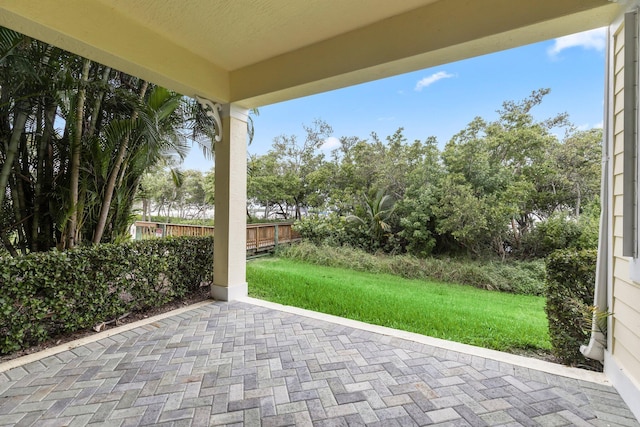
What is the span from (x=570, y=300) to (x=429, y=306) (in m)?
2.39

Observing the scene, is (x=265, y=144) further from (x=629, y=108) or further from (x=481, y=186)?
(x=629, y=108)

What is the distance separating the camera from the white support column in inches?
156

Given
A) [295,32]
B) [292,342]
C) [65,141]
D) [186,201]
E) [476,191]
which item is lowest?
[292,342]

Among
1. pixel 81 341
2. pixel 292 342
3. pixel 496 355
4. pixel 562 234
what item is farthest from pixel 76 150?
pixel 562 234

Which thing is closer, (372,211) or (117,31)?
(117,31)

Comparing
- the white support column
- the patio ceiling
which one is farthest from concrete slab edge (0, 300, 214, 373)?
the patio ceiling

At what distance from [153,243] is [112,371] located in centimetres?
173

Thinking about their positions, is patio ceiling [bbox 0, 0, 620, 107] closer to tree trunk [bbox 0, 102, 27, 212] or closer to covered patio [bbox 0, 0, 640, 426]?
covered patio [bbox 0, 0, 640, 426]

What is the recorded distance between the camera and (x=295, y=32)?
2.91 metres

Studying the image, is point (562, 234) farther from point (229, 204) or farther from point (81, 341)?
point (81, 341)

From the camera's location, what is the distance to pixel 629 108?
1.86m

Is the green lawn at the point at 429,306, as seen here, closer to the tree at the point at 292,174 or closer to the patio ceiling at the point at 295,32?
the patio ceiling at the point at 295,32

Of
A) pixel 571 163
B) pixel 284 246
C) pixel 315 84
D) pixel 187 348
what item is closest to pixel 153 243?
pixel 187 348

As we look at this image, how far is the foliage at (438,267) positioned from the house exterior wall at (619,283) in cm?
534
